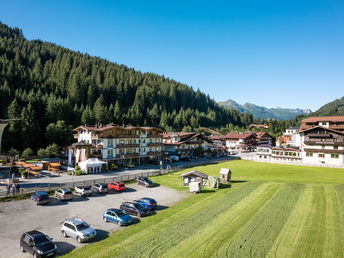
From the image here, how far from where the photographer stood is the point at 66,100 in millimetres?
93375

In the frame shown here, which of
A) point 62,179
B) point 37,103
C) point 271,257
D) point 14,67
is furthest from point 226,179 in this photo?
point 14,67

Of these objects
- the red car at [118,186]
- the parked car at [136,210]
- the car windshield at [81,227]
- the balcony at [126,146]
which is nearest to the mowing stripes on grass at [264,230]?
the parked car at [136,210]

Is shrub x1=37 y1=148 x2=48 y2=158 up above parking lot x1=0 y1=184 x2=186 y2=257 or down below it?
above

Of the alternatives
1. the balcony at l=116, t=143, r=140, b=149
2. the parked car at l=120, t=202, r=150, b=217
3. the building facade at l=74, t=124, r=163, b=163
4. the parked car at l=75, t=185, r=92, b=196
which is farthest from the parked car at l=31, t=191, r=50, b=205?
the balcony at l=116, t=143, r=140, b=149

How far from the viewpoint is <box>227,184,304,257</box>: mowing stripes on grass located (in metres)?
15.1

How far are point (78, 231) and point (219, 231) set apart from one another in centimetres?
1143

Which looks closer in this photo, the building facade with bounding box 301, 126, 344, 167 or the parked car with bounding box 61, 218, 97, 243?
the parked car with bounding box 61, 218, 97, 243

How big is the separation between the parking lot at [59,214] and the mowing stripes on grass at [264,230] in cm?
1080

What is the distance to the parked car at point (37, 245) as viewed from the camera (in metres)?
15.4

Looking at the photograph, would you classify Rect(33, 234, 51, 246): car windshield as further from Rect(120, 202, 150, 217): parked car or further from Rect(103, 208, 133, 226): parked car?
Rect(120, 202, 150, 217): parked car

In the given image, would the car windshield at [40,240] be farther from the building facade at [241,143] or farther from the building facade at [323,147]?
the building facade at [241,143]

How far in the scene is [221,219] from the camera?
68.7 feet

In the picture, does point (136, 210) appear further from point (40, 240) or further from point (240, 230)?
point (240, 230)

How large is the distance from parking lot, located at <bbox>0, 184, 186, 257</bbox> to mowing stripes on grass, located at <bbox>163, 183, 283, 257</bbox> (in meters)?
7.50
